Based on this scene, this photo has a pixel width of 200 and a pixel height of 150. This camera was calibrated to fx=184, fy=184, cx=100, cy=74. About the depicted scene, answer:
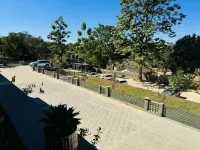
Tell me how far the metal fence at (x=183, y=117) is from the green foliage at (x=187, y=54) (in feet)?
80.7

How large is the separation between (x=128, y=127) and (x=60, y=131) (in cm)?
611

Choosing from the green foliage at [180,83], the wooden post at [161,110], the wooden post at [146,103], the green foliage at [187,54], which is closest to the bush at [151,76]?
the green foliage at [187,54]

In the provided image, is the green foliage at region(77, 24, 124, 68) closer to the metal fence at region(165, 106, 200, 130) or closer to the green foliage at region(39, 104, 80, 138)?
the metal fence at region(165, 106, 200, 130)

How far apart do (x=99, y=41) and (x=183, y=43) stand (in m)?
18.7

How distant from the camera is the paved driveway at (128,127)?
7.71 m

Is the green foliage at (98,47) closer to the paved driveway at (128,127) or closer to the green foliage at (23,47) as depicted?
the green foliage at (23,47)

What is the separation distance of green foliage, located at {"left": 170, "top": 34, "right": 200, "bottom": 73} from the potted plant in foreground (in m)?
32.4

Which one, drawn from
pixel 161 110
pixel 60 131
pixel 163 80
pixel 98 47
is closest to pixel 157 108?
pixel 161 110

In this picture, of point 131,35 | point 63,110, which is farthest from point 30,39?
point 63,110

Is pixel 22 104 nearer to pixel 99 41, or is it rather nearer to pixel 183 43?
pixel 183 43

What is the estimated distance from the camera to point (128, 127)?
A: 9.23 metres

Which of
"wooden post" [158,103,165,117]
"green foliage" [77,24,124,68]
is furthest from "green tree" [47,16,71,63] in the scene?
"wooden post" [158,103,165,117]

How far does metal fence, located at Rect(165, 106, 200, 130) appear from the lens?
9281 millimetres

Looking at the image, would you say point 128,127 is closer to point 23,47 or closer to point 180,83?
point 180,83
